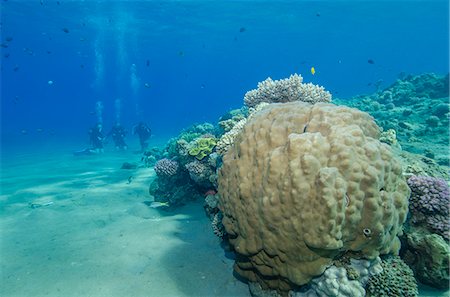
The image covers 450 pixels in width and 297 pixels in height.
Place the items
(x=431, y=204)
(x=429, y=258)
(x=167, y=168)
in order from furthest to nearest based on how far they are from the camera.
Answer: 1. (x=167, y=168)
2. (x=431, y=204)
3. (x=429, y=258)

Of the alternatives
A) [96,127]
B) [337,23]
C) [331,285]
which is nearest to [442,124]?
[331,285]

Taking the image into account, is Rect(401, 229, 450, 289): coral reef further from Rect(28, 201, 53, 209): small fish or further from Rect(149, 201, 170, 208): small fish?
Rect(28, 201, 53, 209): small fish

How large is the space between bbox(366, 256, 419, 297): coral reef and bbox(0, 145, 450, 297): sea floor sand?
1.73 ft

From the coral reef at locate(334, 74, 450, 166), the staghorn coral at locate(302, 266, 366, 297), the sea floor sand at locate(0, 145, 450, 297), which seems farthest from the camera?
the coral reef at locate(334, 74, 450, 166)

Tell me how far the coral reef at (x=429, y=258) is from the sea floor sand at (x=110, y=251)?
6.8 inches

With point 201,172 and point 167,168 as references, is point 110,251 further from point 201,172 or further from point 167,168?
point 167,168

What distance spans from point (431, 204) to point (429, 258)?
2.45 feet

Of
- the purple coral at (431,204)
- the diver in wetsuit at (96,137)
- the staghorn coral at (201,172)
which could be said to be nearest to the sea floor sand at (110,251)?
the staghorn coral at (201,172)

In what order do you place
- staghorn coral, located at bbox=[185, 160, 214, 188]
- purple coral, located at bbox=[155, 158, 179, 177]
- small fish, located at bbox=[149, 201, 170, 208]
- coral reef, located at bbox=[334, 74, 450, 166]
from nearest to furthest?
1. staghorn coral, located at bbox=[185, 160, 214, 188]
2. small fish, located at bbox=[149, 201, 170, 208]
3. purple coral, located at bbox=[155, 158, 179, 177]
4. coral reef, located at bbox=[334, 74, 450, 166]

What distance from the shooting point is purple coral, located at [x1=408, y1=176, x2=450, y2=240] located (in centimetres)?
398

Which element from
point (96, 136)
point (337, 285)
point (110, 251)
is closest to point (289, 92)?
point (337, 285)

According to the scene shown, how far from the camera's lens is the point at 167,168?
309 inches

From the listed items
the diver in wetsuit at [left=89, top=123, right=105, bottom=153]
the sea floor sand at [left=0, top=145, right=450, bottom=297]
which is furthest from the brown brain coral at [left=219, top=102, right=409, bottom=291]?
the diver in wetsuit at [left=89, top=123, right=105, bottom=153]

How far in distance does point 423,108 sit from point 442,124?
2057 mm
